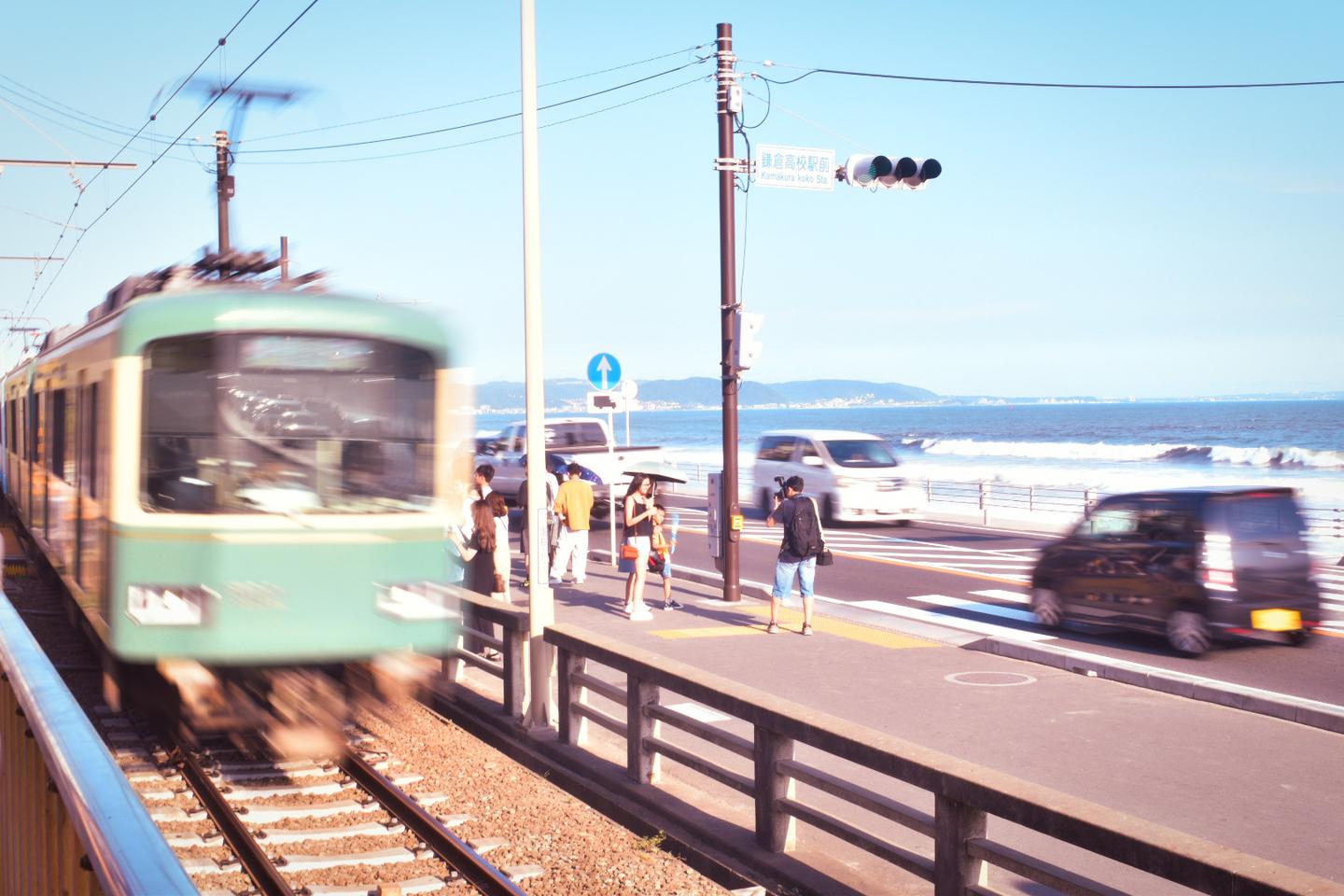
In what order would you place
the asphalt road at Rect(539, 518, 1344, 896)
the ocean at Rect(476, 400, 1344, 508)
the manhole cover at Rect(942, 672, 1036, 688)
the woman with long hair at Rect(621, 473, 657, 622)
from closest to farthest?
the asphalt road at Rect(539, 518, 1344, 896) < the manhole cover at Rect(942, 672, 1036, 688) < the woman with long hair at Rect(621, 473, 657, 622) < the ocean at Rect(476, 400, 1344, 508)

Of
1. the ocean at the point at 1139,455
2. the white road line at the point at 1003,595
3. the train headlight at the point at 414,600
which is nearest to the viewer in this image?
the train headlight at the point at 414,600

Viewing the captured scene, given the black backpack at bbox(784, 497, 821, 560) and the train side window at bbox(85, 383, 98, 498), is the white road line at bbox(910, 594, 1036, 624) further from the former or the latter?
the train side window at bbox(85, 383, 98, 498)

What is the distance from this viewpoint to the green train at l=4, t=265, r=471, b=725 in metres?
7.99

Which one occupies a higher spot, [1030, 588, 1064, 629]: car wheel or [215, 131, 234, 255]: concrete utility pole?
[215, 131, 234, 255]: concrete utility pole

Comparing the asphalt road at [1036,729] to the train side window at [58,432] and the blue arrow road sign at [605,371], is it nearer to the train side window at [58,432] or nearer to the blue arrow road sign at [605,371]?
the blue arrow road sign at [605,371]

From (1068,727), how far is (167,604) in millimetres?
6598

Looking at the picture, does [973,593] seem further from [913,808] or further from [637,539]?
[913,808]

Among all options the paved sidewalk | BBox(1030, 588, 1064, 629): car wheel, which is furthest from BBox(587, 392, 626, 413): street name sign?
BBox(1030, 588, 1064, 629): car wheel

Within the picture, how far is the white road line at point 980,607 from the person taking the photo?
52.7 feet

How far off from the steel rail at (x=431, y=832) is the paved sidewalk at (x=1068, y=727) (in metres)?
3.81

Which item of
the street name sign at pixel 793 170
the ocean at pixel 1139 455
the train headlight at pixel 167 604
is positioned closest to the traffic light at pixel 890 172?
the street name sign at pixel 793 170

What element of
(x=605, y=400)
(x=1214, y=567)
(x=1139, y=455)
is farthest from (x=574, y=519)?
(x=1139, y=455)

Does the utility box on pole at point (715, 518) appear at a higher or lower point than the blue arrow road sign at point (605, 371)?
lower

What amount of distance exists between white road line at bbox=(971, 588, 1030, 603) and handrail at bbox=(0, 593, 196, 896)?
1566 cm
